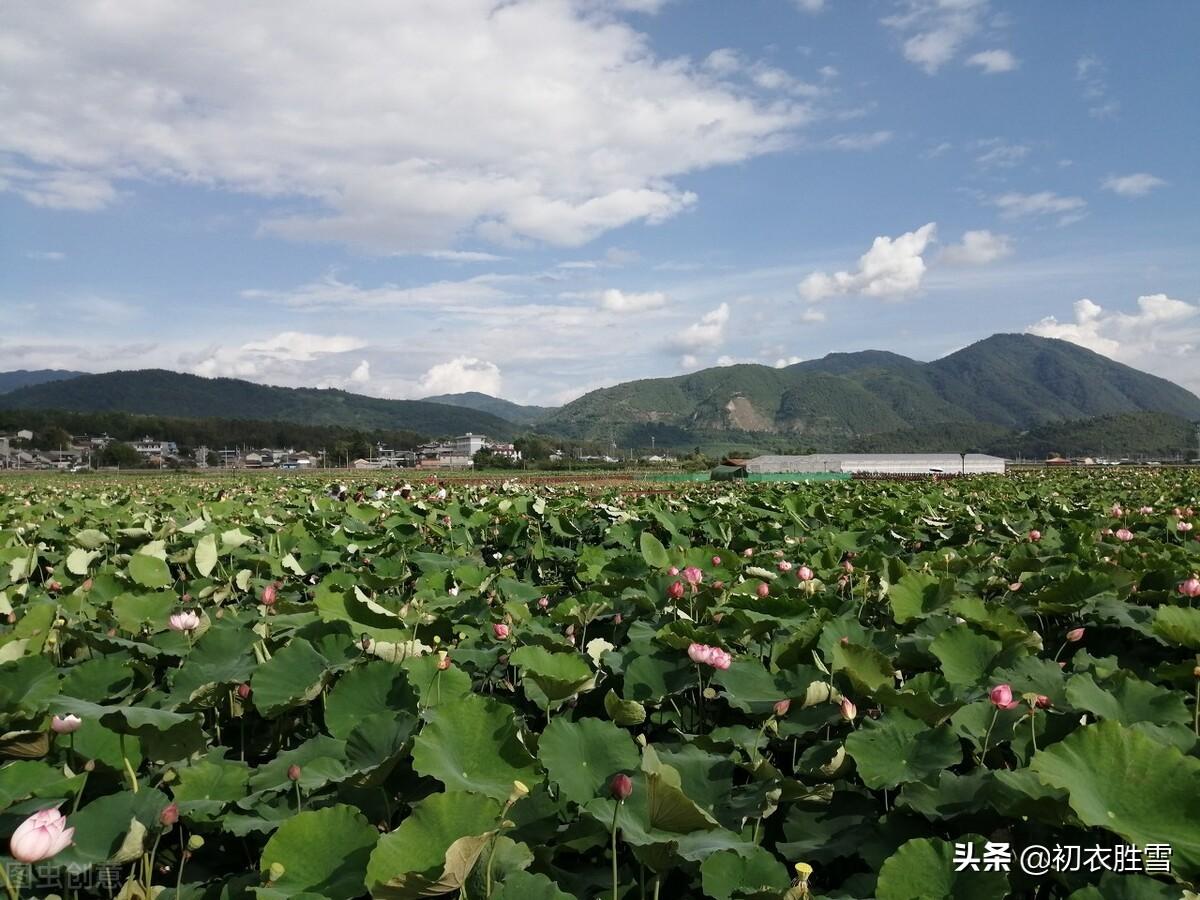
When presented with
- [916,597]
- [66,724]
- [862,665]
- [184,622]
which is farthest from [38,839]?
[916,597]

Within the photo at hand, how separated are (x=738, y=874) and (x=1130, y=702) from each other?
46.1 inches

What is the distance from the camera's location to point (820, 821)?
5.69ft

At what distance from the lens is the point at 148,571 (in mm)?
3691

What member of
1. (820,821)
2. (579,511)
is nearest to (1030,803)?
(820,821)

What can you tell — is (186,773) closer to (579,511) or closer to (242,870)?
(242,870)

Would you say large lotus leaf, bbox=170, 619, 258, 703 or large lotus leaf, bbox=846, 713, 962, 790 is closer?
large lotus leaf, bbox=846, 713, 962, 790


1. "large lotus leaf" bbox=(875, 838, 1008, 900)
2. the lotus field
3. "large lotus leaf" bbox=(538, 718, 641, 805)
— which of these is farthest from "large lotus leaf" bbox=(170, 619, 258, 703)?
"large lotus leaf" bbox=(875, 838, 1008, 900)

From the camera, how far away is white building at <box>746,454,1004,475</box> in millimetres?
53250

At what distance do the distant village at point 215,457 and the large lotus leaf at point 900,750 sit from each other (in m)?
85.2

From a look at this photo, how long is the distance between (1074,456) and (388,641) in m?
168

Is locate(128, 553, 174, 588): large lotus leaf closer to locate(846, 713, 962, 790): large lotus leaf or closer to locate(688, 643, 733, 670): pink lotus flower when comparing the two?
locate(688, 643, 733, 670): pink lotus flower

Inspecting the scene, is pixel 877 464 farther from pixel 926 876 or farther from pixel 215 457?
pixel 215 457

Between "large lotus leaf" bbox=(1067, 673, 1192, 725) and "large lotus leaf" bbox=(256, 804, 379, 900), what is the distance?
1.66 m

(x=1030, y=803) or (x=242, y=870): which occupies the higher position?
(x=1030, y=803)
